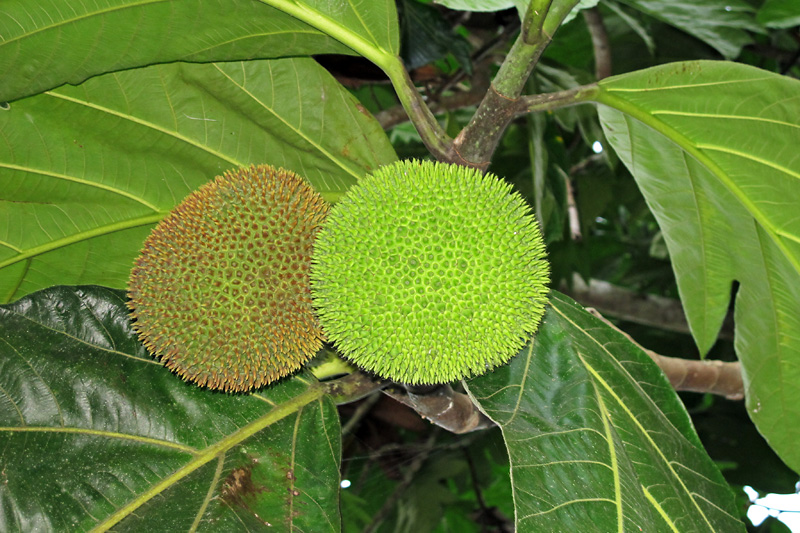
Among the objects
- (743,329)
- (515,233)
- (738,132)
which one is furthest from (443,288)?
(743,329)

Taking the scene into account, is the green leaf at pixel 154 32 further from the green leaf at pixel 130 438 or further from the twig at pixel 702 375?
the twig at pixel 702 375

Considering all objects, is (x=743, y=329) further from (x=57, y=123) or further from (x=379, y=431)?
A: (x=379, y=431)

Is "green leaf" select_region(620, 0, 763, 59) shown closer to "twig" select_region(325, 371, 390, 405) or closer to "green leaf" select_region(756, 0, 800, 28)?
"green leaf" select_region(756, 0, 800, 28)

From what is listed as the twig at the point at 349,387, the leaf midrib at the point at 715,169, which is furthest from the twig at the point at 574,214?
the twig at the point at 349,387

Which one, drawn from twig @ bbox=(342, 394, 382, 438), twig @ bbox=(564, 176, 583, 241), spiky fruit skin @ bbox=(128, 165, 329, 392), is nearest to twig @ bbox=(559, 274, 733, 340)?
twig @ bbox=(564, 176, 583, 241)

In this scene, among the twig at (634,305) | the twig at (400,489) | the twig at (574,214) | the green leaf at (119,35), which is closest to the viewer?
the green leaf at (119,35)
